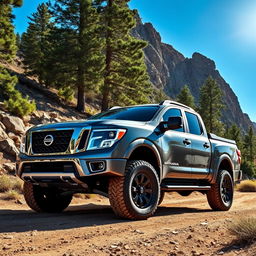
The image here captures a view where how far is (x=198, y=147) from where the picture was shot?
7422 mm

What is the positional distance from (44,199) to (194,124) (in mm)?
3616

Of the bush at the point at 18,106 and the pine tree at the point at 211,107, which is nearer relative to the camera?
the bush at the point at 18,106

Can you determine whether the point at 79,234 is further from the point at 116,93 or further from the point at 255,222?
the point at 116,93

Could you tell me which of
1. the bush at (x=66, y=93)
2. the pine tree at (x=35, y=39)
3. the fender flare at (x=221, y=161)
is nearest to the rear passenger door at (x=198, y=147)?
the fender flare at (x=221, y=161)

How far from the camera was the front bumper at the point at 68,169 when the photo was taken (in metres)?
5.17

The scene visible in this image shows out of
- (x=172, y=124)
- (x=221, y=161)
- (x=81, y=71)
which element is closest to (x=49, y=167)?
(x=172, y=124)

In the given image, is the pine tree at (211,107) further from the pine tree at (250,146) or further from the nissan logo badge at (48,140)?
the nissan logo badge at (48,140)

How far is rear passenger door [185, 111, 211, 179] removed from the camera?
7.22 m

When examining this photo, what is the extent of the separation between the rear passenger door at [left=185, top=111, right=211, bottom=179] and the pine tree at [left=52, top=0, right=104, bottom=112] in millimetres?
16753

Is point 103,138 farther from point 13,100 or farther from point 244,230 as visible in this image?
point 13,100

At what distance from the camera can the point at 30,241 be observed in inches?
157

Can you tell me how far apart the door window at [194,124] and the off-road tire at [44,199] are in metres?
3.02

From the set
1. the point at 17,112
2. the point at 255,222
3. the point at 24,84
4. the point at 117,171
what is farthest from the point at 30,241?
the point at 24,84

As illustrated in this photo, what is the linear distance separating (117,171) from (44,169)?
48.1 inches
